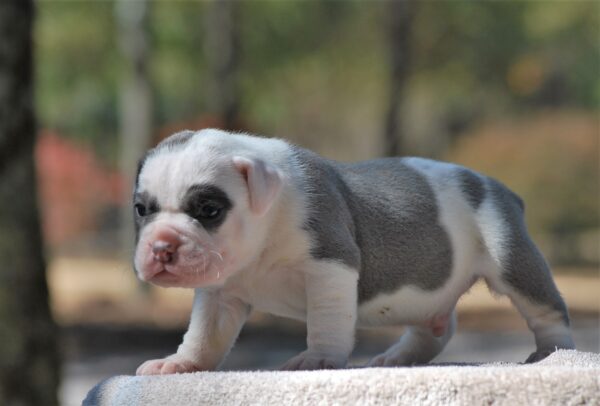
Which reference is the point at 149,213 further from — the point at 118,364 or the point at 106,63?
the point at 106,63

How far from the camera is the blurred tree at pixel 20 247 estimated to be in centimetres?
736

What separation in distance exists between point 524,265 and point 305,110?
30.1m

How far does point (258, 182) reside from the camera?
288 centimetres

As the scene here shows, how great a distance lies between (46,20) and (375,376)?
24916 millimetres

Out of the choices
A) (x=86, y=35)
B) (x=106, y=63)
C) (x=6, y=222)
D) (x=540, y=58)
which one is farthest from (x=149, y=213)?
(x=540, y=58)

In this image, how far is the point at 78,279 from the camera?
93.0 ft

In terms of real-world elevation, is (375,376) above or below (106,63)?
above

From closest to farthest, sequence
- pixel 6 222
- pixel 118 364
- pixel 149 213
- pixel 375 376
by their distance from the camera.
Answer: pixel 375 376
pixel 149 213
pixel 6 222
pixel 118 364

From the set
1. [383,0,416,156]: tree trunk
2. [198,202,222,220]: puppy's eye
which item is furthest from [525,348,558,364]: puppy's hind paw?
[383,0,416,156]: tree trunk

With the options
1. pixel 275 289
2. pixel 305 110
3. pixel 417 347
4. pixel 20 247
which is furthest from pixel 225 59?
pixel 275 289

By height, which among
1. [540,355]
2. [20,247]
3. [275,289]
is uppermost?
[275,289]

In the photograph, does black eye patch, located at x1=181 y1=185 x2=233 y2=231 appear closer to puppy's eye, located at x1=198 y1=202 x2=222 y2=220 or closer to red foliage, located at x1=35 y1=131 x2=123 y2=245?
puppy's eye, located at x1=198 y1=202 x2=222 y2=220

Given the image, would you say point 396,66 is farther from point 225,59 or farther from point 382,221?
point 382,221

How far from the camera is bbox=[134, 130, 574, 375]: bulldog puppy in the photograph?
9.27ft
